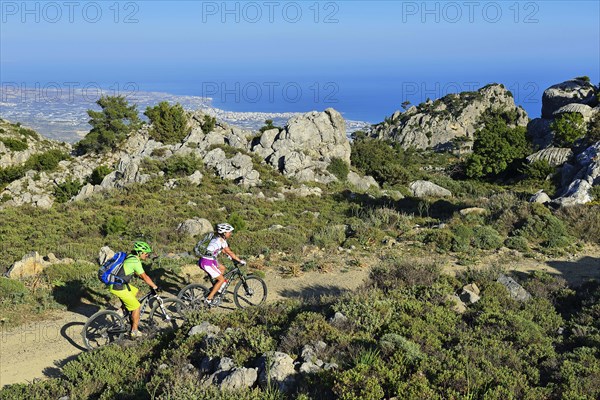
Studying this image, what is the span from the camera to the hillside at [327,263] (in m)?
5.98

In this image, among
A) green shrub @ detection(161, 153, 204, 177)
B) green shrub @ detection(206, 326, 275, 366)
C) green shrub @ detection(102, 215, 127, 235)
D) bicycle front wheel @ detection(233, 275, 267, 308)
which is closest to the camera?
green shrub @ detection(206, 326, 275, 366)

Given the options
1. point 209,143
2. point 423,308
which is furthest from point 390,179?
point 423,308

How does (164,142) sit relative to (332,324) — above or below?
above

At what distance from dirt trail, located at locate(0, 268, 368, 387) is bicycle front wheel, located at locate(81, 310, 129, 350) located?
1.45ft

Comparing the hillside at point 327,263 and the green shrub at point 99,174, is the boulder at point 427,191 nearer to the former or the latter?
the hillside at point 327,263

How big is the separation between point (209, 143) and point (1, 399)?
28149mm

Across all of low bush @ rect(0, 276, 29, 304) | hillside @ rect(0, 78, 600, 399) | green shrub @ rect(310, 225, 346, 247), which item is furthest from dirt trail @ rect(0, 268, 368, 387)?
green shrub @ rect(310, 225, 346, 247)

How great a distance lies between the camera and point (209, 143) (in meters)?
33.5

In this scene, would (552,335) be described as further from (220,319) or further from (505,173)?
(505,173)

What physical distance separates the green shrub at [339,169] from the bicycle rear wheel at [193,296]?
24076 mm

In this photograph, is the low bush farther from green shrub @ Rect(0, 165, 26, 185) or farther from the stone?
green shrub @ Rect(0, 165, 26, 185)

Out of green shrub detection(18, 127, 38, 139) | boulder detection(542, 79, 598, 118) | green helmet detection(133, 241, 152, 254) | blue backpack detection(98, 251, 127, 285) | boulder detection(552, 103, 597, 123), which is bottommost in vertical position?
blue backpack detection(98, 251, 127, 285)

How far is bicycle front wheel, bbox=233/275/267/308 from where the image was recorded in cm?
976

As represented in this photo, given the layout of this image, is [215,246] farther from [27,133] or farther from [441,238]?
[27,133]
